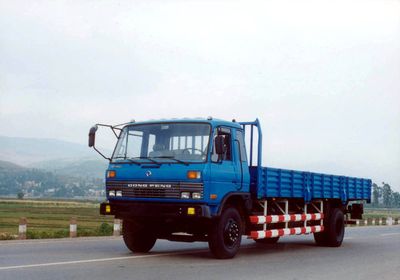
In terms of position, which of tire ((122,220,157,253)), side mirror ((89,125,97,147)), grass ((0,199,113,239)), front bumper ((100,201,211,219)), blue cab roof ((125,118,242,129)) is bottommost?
grass ((0,199,113,239))

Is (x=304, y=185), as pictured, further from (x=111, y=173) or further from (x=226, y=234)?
(x=111, y=173)

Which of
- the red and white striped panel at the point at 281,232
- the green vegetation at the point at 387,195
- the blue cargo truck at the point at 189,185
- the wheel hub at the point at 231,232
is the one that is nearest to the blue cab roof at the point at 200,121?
the blue cargo truck at the point at 189,185

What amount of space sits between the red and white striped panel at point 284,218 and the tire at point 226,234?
713 mm

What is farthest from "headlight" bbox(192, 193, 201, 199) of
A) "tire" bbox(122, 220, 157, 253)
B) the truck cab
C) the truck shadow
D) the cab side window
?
"tire" bbox(122, 220, 157, 253)

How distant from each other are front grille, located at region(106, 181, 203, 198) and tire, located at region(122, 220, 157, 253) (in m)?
1.05

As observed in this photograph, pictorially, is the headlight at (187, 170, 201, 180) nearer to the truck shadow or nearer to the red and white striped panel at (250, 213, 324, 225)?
the truck shadow

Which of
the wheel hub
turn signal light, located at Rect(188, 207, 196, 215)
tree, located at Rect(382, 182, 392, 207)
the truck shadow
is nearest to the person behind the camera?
turn signal light, located at Rect(188, 207, 196, 215)

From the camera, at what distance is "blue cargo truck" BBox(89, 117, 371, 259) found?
420 inches

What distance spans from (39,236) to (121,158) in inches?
331

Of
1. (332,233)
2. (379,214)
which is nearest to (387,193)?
(379,214)

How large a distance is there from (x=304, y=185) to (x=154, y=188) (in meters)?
5.06

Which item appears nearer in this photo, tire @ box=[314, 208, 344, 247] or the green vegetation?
tire @ box=[314, 208, 344, 247]

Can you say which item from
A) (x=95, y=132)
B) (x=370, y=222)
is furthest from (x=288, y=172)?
(x=370, y=222)

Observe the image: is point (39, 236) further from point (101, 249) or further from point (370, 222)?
point (370, 222)
